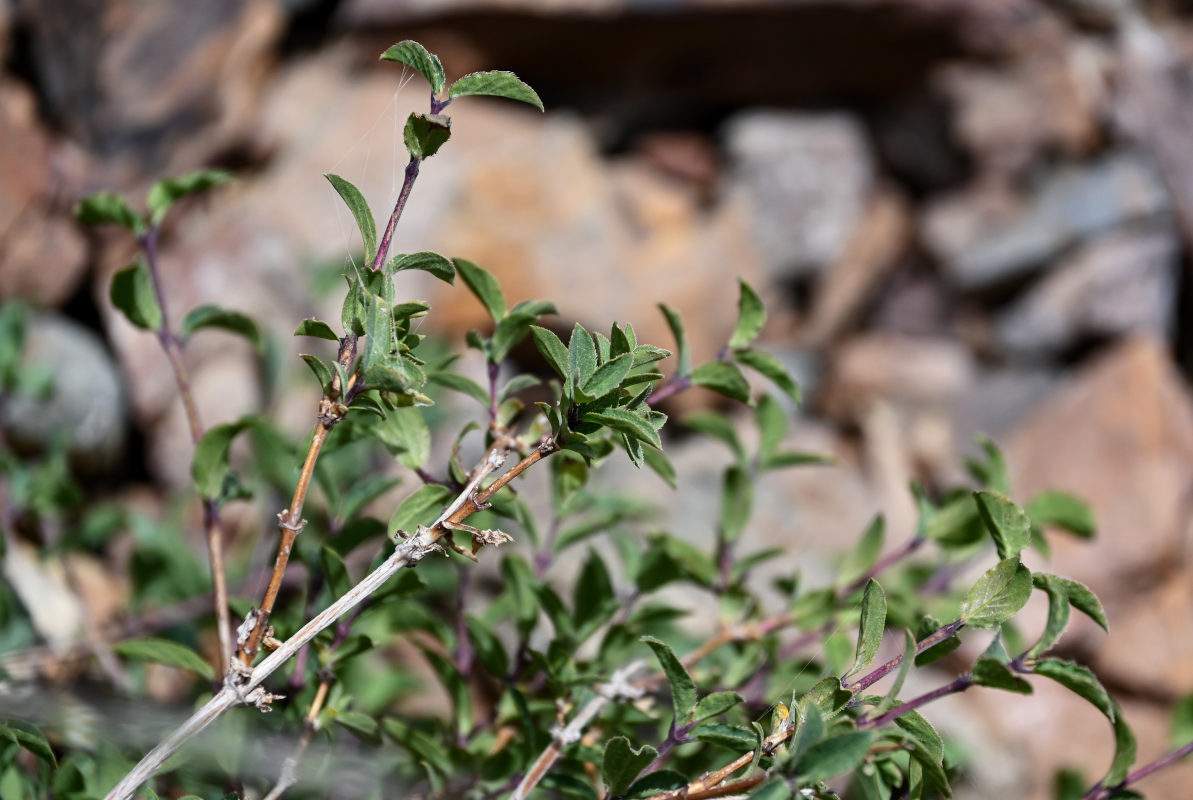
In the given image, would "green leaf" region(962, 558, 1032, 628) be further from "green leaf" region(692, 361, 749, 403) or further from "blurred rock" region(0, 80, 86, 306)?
"blurred rock" region(0, 80, 86, 306)

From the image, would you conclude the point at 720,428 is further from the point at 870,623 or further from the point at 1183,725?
the point at 1183,725

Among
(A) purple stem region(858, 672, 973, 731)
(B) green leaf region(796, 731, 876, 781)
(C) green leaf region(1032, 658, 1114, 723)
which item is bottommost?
(C) green leaf region(1032, 658, 1114, 723)

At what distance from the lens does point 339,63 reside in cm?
383

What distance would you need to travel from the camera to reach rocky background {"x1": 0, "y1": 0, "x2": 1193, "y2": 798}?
120 inches

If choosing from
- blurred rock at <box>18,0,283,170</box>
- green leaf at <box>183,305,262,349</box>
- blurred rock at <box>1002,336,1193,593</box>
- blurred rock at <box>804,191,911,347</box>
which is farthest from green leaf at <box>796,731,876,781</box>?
blurred rock at <box>804,191,911,347</box>

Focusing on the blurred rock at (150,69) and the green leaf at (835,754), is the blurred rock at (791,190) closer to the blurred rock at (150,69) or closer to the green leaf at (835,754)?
the blurred rock at (150,69)

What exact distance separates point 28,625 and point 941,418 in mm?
3303

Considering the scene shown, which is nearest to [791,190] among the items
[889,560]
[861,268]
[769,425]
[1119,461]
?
[861,268]

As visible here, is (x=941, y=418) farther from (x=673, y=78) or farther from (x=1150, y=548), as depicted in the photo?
(x=673, y=78)

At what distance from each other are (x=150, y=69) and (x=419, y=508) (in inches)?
102

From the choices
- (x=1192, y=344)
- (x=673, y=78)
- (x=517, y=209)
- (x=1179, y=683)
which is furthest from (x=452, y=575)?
(x=1192, y=344)

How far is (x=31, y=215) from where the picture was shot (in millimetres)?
2768

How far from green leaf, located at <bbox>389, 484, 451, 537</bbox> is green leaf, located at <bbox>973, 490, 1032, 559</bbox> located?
0.55 m

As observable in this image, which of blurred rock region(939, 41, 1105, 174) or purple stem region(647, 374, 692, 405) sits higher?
purple stem region(647, 374, 692, 405)
